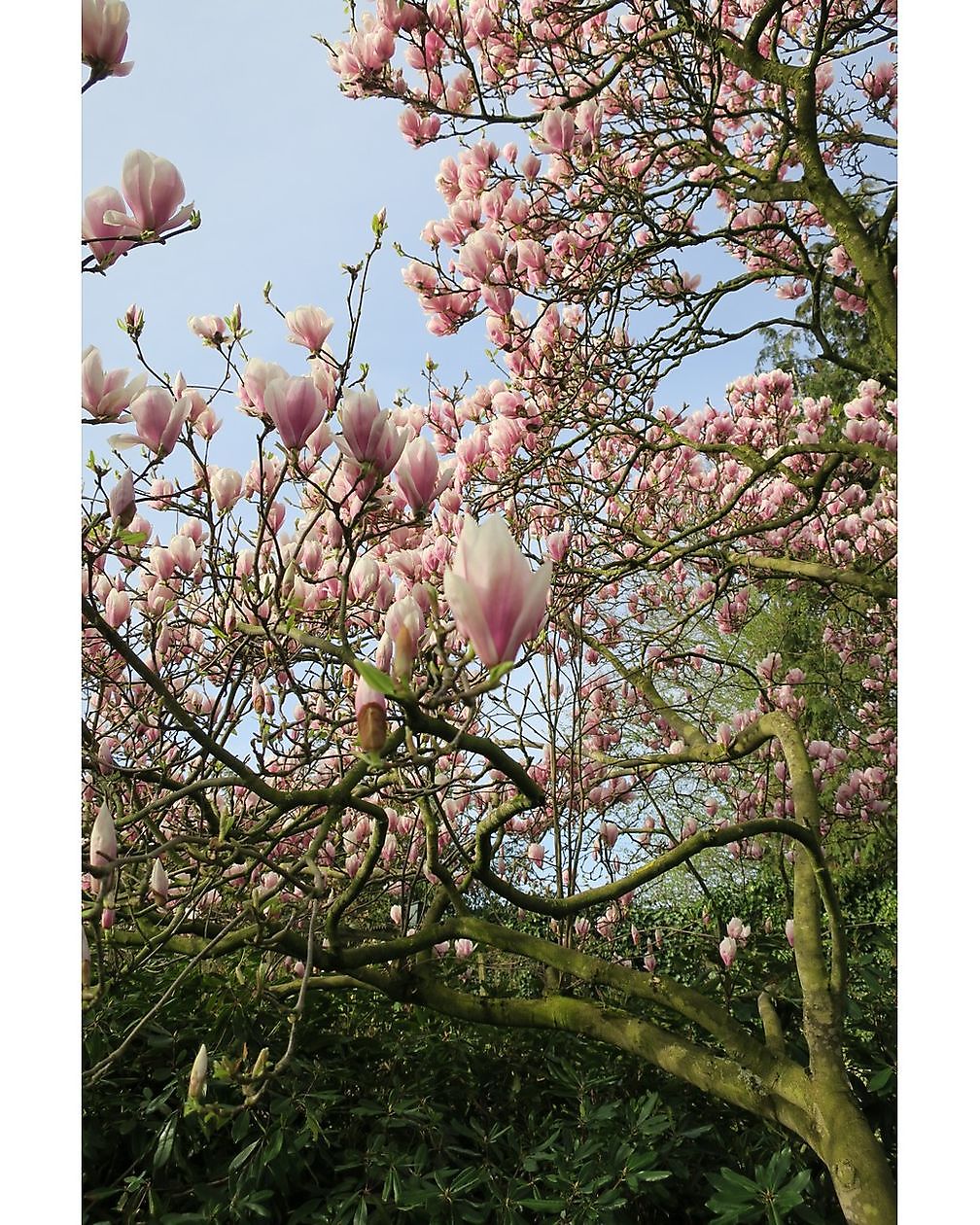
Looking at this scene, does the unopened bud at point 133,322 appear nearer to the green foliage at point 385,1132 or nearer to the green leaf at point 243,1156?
the green foliage at point 385,1132

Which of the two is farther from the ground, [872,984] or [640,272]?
[640,272]

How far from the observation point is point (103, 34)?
36.7 inches

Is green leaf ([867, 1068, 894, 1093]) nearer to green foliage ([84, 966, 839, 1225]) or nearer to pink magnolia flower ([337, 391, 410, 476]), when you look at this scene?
green foliage ([84, 966, 839, 1225])

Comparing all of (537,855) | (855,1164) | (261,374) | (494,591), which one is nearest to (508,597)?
(494,591)

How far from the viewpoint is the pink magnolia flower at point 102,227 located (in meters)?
0.99

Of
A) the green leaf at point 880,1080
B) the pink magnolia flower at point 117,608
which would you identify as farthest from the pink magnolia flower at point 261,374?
the green leaf at point 880,1080

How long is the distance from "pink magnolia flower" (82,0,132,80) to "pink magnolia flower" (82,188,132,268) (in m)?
0.11

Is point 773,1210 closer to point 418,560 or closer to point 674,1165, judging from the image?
point 674,1165

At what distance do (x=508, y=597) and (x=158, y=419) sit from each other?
0.64 m

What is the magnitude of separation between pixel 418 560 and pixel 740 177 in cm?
223
